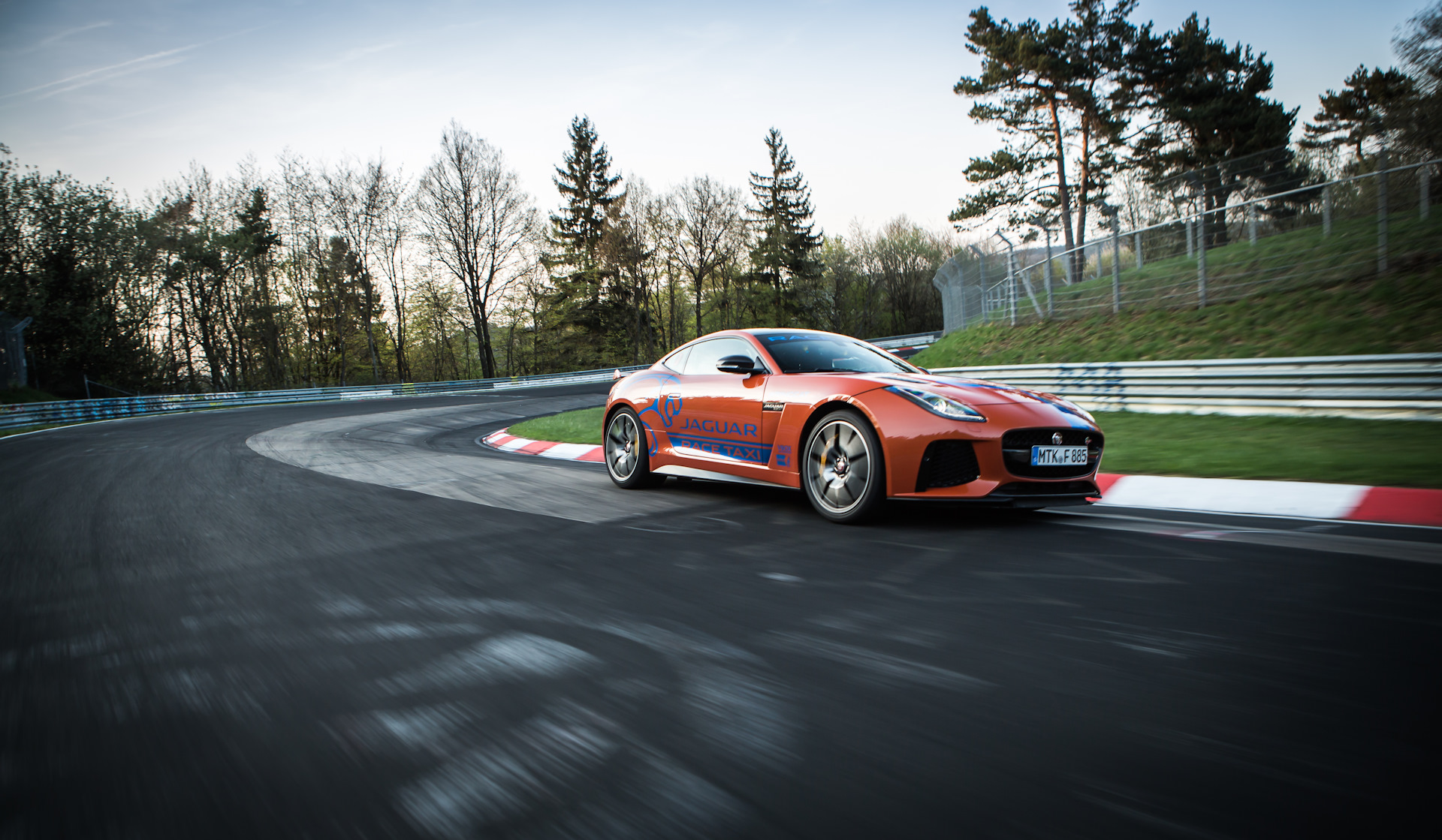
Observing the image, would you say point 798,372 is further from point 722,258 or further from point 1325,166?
point 722,258

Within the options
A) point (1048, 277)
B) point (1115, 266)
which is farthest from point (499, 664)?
point (1048, 277)

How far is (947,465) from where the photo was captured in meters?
4.44

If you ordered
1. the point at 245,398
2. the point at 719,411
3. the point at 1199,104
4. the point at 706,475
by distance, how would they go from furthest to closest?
the point at 245,398, the point at 1199,104, the point at 706,475, the point at 719,411

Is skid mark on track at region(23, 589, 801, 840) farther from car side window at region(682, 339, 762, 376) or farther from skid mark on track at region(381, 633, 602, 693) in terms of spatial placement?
car side window at region(682, 339, 762, 376)

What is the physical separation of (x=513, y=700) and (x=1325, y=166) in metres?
15.4

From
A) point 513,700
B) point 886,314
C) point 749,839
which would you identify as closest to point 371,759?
point 513,700

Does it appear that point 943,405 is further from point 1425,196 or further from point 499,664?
point 1425,196

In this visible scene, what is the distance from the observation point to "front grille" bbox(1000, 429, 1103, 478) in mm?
4402

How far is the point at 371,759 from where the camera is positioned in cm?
189

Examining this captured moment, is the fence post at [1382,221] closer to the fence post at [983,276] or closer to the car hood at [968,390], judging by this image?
the car hood at [968,390]

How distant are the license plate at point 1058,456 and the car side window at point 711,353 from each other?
85.5 inches

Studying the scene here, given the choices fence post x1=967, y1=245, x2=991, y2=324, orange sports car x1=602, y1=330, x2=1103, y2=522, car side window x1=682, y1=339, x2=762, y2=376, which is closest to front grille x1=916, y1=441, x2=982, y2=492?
orange sports car x1=602, y1=330, x2=1103, y2=522

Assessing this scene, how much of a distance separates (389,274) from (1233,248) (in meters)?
43.3

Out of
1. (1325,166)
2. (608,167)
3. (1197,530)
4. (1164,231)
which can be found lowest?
(1197,530)
